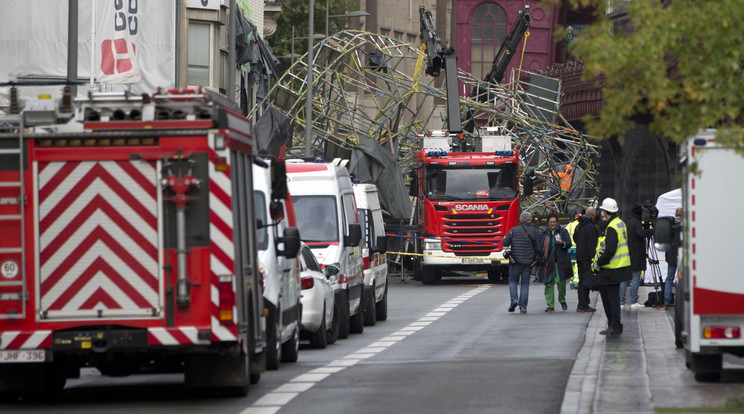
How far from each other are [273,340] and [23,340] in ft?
11.6

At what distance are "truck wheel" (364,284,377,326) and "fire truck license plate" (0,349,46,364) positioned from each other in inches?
466

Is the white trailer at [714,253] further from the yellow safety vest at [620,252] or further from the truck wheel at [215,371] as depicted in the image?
the yellow safety vest at [620,252]

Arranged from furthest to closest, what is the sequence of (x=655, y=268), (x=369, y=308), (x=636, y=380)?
1. (x=655, y=268)
2. (x=369, y=308)
3. (x=636, y=380)

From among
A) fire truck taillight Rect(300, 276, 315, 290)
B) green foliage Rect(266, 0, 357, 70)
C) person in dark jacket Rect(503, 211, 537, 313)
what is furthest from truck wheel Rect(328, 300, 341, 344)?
green foliage Rect(266, 0, 357, 70)

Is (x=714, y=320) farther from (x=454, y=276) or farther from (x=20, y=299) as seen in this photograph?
(x=454, y=276)

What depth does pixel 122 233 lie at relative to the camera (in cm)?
1202

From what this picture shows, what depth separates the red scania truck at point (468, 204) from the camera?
1492 inches

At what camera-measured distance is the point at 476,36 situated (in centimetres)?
11781

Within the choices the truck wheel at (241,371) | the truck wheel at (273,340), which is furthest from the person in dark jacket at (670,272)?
the truck wheel at (241,371)

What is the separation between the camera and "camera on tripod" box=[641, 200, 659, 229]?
26.6m

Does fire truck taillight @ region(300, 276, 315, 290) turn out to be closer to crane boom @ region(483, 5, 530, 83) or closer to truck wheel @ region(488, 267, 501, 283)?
truck wheel @ region(488, 267, 501, 283)

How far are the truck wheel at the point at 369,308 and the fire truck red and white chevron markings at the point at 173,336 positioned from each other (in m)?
11.7

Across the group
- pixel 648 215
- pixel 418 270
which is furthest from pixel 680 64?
pixel 418 270

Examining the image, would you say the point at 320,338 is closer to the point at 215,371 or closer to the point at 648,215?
the point at 215,371
